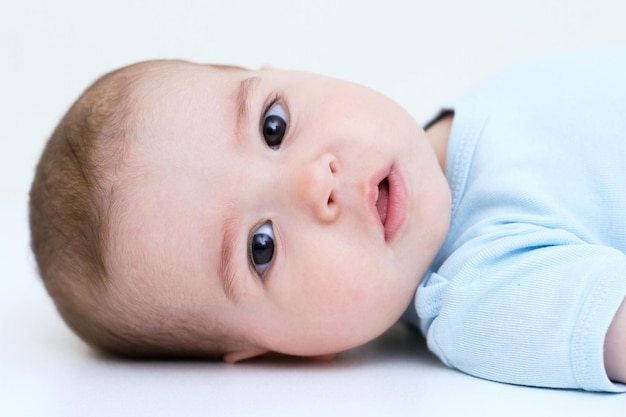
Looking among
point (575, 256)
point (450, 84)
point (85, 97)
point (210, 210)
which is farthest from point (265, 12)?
point (575, 256)

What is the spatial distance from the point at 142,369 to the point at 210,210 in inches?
12.5

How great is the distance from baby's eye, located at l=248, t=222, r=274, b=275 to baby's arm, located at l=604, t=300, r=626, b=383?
57 cm

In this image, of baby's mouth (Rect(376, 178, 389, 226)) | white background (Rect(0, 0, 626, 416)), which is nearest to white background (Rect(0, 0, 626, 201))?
white background (Rect(0, 0, 626, 416))

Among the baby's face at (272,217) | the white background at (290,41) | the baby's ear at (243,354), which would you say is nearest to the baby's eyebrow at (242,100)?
the baby's face at (272,217)

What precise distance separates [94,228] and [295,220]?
0.35 m

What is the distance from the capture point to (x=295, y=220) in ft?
4.71

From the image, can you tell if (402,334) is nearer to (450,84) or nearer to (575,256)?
(575,256)

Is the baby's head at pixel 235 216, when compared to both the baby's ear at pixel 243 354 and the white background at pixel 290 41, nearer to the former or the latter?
the baby's ear at pixel 243 354

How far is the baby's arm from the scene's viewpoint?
124 centimetres

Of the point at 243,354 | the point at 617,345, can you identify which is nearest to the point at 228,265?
the point at 243,354

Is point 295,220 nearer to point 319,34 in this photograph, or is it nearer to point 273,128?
point 273,128

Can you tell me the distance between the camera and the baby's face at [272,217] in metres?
1.43

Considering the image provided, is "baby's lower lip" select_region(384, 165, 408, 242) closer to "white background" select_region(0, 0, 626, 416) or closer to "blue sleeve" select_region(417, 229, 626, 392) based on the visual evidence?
"blue sleeve" select_region(417, 229, 626, 392)

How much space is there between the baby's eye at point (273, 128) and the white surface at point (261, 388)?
41 centimetres
